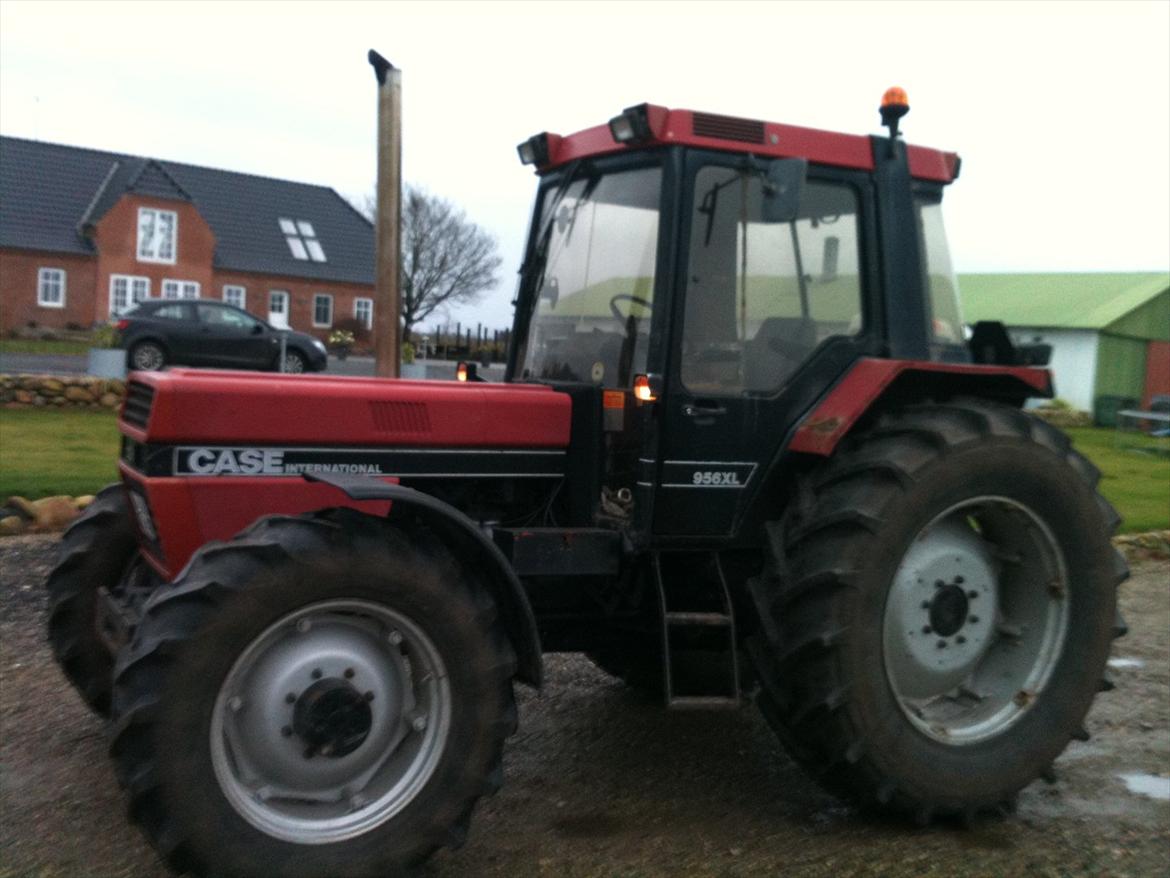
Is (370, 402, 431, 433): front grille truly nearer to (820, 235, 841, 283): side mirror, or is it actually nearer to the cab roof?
the cab roof

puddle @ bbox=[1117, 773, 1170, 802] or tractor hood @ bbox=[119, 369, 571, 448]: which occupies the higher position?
tractor hood @ bbox=[119, 369, 571, 448]

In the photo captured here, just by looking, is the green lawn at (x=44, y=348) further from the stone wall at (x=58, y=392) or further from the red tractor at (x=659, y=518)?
the red tractor at (x=659, y=518)

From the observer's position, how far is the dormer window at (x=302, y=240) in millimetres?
46406

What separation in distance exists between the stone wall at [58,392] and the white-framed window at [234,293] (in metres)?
28.1

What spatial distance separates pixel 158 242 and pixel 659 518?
41.5 meters

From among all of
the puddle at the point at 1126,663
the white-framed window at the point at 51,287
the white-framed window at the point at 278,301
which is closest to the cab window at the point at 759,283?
the puddle at the point at 1126,663

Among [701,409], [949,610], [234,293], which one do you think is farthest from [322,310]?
[949,610]

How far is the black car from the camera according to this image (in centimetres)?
2330

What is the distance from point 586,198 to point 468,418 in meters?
1.02

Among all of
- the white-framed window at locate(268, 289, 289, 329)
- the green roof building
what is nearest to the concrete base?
the green roof building

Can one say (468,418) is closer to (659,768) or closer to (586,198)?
(586,198)

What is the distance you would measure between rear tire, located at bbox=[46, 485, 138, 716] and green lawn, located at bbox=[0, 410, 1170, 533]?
192 inches

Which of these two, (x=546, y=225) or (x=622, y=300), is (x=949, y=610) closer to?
(x=622, y=300)

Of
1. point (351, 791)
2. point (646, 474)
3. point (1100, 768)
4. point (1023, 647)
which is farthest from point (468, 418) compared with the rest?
point (1100, 768)
